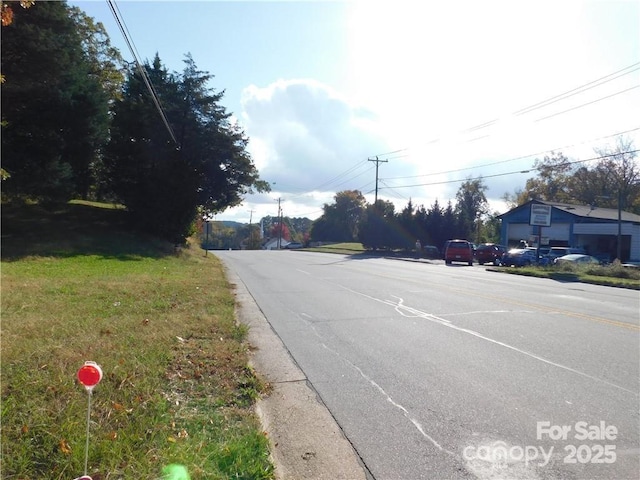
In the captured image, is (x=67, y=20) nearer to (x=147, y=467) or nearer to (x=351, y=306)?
(x=351, y=306)

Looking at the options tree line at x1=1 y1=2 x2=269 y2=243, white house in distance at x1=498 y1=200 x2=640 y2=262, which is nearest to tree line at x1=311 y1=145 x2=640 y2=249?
white house in distance at x1=498 y1=200 x2=640 y2=262

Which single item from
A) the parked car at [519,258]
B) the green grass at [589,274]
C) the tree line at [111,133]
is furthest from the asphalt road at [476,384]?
the parked car at [519,258]

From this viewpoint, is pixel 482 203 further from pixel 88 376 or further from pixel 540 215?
pixel 88 376

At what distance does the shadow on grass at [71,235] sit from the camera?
73.2ft

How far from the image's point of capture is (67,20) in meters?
22.8

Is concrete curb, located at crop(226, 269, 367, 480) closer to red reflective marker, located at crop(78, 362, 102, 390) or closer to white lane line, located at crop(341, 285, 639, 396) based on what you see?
red reflective marker, located at crop(78, 362, 102, 390)

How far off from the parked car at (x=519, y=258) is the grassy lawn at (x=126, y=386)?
29.4 m

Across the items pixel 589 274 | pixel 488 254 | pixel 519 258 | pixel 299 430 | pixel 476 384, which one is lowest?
pixel 299 430

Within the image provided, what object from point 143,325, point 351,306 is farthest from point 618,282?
point 143,325

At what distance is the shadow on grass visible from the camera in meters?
22.3

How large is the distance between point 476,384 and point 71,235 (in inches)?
1026

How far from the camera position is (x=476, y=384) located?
6035 millimetres

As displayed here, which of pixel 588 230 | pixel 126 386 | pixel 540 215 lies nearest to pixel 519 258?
pixel 540 215

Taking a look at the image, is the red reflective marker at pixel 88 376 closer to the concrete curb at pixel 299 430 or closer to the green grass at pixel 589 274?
the concrete curb at pixel 299 430
